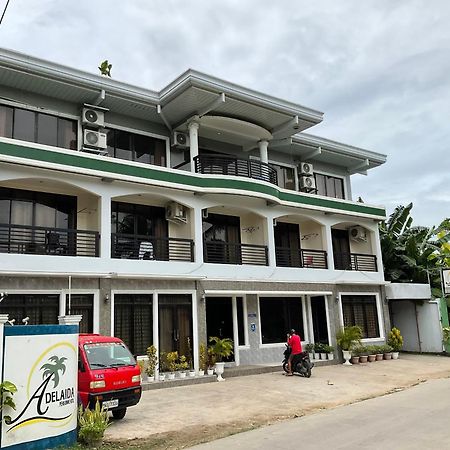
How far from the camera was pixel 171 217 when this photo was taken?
17.2m

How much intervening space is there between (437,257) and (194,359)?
1429 centimetres

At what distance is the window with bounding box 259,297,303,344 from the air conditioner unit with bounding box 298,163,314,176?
5.94 m

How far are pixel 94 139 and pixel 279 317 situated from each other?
32.3 ft

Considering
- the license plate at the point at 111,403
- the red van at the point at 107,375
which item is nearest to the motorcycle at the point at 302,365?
the red van at the point at 107,375

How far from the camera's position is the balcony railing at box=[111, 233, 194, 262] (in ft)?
52.5

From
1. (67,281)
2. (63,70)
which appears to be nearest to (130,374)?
(67,281)

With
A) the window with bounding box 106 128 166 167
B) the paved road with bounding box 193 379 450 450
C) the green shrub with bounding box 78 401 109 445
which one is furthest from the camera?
the window with bounding box 106 128 166 167

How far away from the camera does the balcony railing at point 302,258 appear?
826 inches

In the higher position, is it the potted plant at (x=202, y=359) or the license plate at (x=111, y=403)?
the potted plant at (x=202, y=359)

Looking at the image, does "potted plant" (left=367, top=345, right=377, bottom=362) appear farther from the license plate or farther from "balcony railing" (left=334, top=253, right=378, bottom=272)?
the license plate

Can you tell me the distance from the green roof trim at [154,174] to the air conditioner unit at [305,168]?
227cm

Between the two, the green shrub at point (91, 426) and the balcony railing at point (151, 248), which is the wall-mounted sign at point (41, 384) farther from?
the balcony railing at point (151, 248)

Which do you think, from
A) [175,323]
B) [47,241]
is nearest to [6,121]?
[47,241]

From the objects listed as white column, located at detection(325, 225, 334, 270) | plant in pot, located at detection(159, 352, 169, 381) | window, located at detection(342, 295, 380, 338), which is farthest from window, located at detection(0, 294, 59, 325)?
window, located at detection(342, 295, 380, 338)
